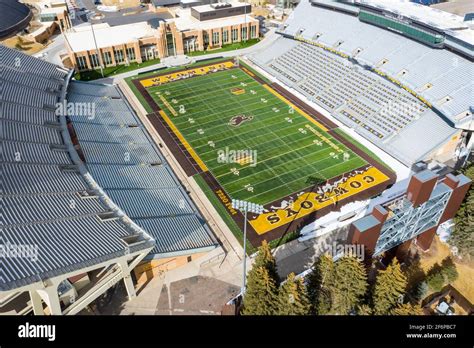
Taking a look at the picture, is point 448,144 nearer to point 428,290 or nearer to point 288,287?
point 428,290

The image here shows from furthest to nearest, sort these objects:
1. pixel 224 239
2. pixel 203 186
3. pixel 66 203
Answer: pixel 203 186
pixel 224 239
pixel 66 203

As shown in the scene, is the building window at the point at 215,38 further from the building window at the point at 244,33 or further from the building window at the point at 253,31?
the building window at the point at 253,31

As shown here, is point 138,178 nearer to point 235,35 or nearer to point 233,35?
point 233,35

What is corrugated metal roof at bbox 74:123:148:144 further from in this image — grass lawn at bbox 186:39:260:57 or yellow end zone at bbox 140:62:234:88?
grass lawn at bbox 186:39:260:57

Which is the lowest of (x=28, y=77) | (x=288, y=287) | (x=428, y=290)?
(x=428, y=290)

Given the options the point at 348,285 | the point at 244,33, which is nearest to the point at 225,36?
the point at 244,33

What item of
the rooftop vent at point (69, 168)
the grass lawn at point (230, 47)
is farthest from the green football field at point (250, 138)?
the rooftop vent at point (69, 168)

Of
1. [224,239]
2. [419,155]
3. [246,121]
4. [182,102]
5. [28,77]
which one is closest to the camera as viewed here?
[224,239]
